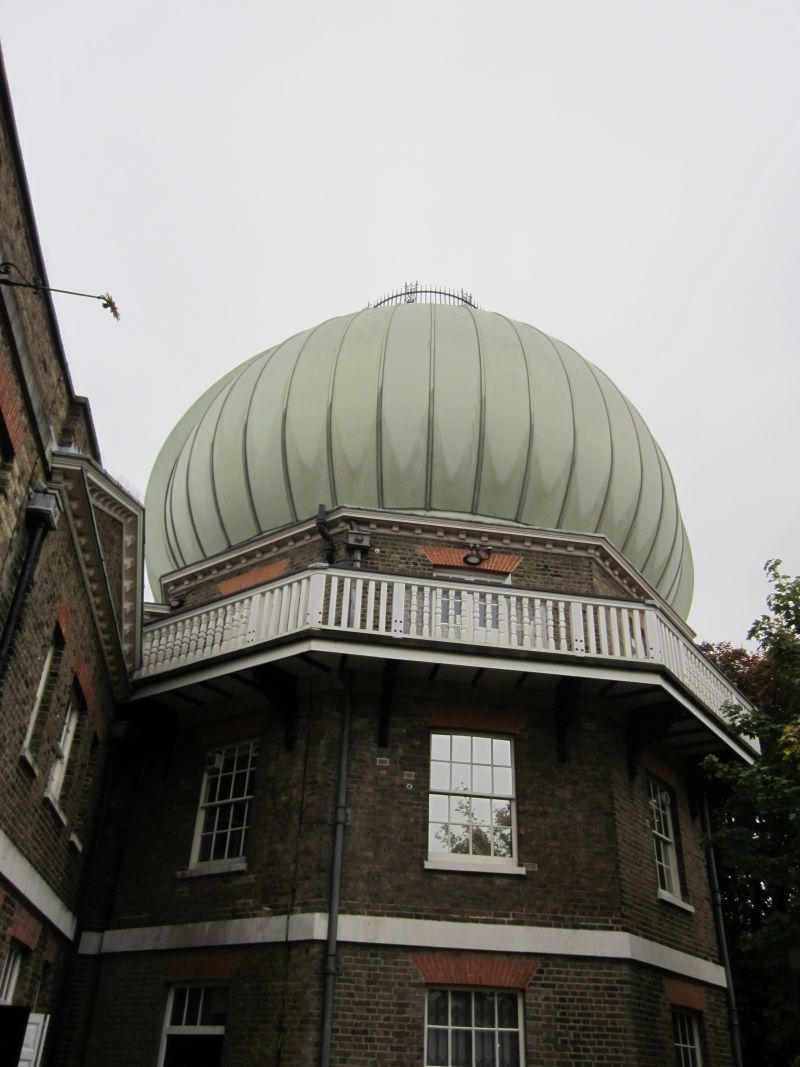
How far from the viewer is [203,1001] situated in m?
11.9

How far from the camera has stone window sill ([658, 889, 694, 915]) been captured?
12992mm

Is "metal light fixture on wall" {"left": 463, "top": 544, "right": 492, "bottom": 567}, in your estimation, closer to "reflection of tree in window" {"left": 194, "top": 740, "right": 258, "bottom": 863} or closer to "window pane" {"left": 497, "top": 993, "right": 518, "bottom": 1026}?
"reflection of tree in window" {"left": 194, "top": 740, "right": 258, "bottom": 863}

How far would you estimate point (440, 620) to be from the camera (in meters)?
13.0

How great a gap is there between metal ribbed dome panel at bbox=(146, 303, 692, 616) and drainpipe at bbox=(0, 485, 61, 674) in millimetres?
7431

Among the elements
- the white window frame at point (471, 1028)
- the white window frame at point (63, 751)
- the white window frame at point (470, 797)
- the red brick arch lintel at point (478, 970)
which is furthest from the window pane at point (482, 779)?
the white window frame at point (63, 751)

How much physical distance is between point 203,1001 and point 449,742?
14.7 ft

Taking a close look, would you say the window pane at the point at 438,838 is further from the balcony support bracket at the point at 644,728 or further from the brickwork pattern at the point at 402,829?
the balcony support bracket at the point at 644,728

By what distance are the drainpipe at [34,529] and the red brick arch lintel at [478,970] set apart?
20.5 feet

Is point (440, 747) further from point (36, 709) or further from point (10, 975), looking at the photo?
point (10, 975)

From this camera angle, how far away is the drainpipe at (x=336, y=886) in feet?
34.9

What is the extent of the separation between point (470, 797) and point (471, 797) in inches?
0.5

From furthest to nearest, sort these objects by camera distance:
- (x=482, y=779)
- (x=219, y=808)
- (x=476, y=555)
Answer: (x=476, y=555), (x=219, y=808), (x=482, y=779)

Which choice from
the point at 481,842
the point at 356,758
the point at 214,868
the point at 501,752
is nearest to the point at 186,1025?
the point at 214,868

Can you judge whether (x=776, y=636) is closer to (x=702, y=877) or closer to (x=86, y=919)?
(x=702, y=877)
